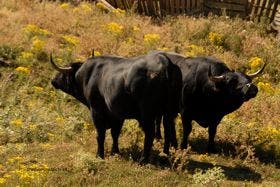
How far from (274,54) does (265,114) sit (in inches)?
172

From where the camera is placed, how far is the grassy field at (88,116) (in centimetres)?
919

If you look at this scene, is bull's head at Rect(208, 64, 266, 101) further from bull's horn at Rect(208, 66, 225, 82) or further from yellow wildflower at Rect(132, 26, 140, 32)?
yellow wildflower at Rect(132, 26, 140, 32)

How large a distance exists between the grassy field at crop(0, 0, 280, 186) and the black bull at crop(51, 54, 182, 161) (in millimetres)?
574

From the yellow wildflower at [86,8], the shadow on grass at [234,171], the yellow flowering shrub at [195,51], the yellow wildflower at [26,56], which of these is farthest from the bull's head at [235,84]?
the yellow wildflower at [86,8]

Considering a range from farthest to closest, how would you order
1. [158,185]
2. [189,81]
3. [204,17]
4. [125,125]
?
[204,17], [125,125], [189,81], [158,185]

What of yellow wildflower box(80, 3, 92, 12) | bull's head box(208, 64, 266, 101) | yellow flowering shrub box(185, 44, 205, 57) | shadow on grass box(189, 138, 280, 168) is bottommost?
shadow on grass box(189, 138, 280, 168)

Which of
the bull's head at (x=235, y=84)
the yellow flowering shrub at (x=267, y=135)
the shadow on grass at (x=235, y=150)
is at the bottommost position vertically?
the shadow on grass at (x=235, y=150)

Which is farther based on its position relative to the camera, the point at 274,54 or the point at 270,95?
the point at 274,54

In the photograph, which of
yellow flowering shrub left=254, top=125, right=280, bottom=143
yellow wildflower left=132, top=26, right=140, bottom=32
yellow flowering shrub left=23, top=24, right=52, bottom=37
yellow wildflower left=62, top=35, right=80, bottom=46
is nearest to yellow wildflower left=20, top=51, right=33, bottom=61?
yellow flowering shrub left=23, top=24, right=52, bottom=37

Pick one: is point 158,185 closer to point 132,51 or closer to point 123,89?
point 123,89

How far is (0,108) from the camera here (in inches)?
506

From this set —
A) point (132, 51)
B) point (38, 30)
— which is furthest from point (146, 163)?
point (38, 30)

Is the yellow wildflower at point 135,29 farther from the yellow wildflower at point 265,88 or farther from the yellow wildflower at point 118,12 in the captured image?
the yellow wildflower at point 265,88

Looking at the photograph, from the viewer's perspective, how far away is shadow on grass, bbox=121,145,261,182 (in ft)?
31.3
